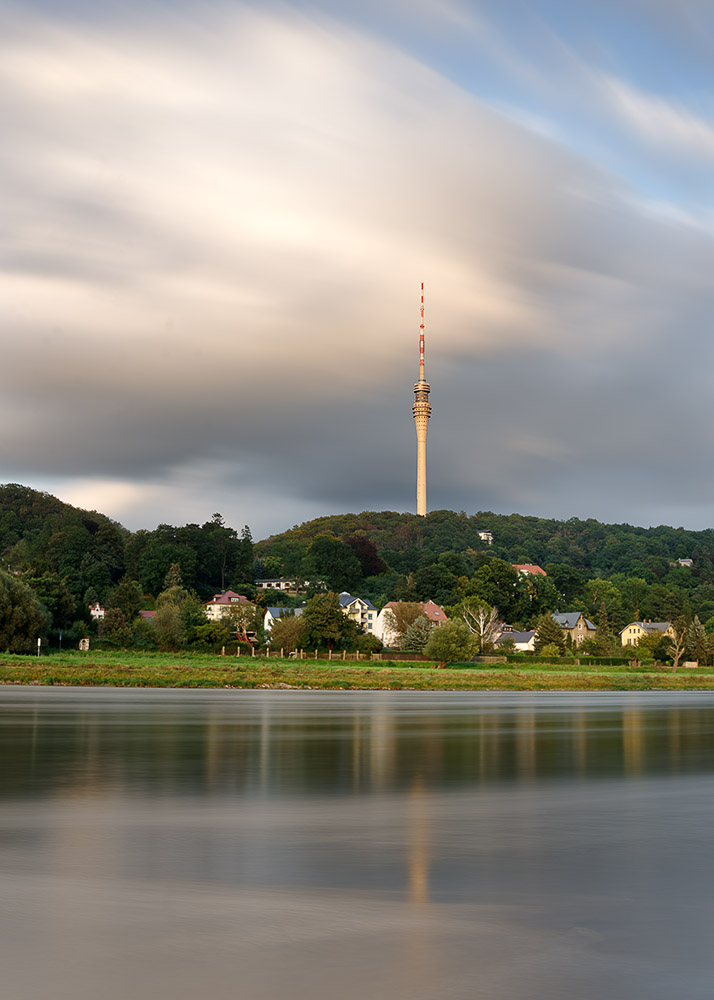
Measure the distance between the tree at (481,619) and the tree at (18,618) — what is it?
4358cm

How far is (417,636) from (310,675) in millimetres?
32253

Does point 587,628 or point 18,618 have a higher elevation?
point 18,618

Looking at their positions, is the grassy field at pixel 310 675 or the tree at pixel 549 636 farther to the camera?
the tree at pixel 549 636

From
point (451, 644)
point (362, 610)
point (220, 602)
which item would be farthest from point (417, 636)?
point (220, 602)

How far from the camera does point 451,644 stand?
257ft

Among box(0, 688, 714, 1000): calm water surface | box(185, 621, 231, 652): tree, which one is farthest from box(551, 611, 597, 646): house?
box(0, 688, 714, 1000): calm water surface

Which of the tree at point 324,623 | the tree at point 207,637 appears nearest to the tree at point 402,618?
the tree at point 324,623

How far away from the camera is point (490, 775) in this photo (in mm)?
16578

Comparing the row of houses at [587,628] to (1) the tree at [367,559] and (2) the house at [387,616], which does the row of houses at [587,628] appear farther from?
(1) the tree at [367,559]

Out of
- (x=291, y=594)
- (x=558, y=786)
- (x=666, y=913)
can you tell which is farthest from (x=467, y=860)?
(x=291, y=594)

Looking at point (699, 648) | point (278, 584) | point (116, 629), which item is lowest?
point (699, 648)

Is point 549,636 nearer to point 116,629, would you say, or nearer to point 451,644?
point 451,644

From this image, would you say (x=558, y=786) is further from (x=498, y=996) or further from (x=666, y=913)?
(x=498, y=996)

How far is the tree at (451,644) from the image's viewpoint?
78.4 meters
